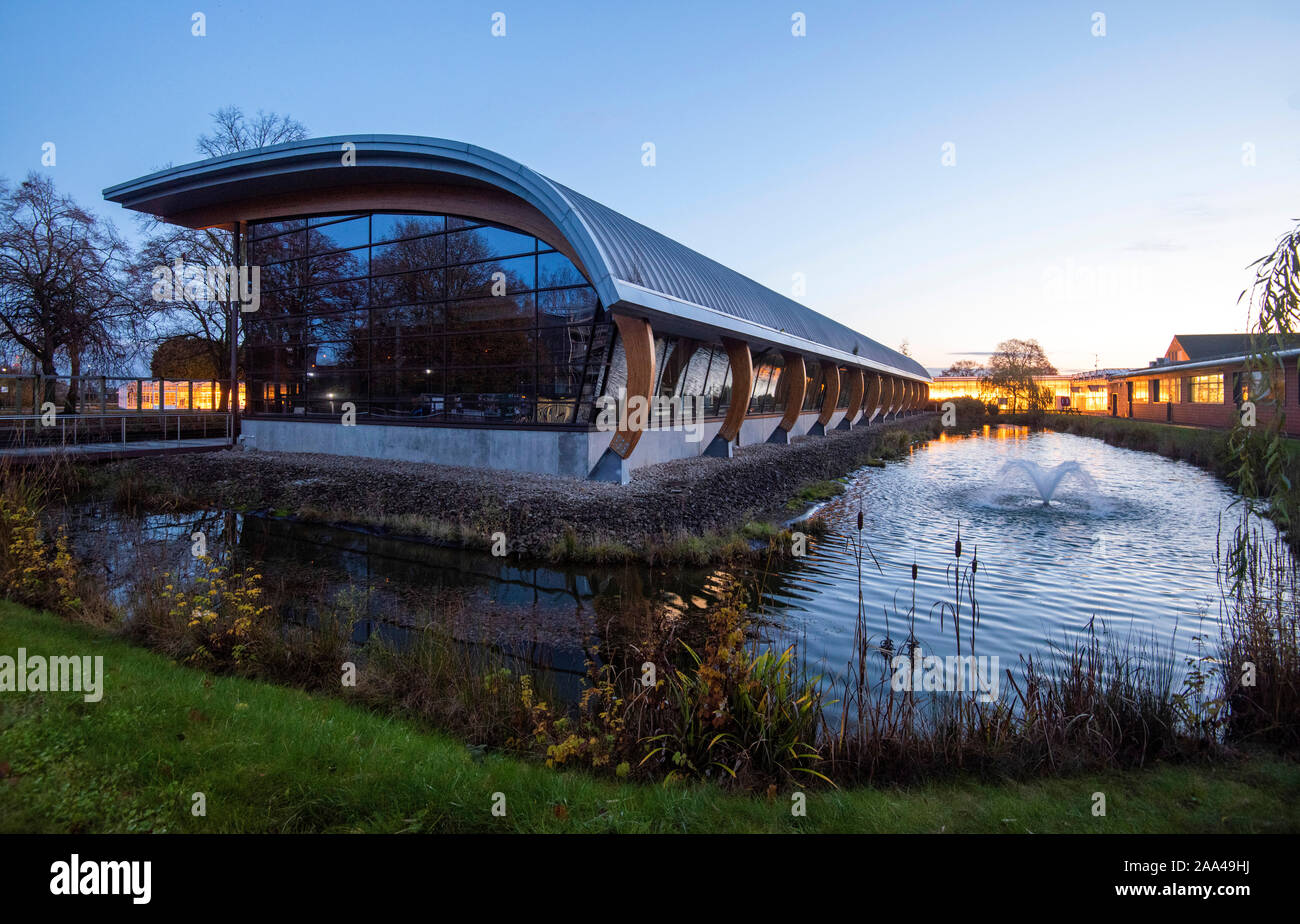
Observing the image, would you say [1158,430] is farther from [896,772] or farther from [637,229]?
[896,772]

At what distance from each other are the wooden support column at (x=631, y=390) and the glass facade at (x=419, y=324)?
1.13m

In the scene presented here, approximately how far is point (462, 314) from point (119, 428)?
16.7 meters

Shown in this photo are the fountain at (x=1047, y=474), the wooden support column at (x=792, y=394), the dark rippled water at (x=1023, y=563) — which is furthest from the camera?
the wooden support column at (x=792, y=394)

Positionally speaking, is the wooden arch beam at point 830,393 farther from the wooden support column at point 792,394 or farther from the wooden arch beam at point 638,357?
the wooden arch beam at point 638,357

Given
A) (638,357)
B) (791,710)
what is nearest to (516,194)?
(638,357)

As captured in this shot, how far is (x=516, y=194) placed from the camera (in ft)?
53.6

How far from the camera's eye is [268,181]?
827 inches

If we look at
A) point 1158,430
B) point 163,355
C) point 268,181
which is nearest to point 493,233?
point 268,181

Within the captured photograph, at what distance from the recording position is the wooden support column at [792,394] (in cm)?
2830

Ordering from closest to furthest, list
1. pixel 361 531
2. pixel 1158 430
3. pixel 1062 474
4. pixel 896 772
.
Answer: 1. pixel 896 772
2. pixel 361 531
3. pixel 1062 474
4. pixel 1158 430

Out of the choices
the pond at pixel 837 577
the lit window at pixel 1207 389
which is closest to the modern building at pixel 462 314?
the pond at pixel 837 577

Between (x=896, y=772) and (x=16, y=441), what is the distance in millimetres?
26810

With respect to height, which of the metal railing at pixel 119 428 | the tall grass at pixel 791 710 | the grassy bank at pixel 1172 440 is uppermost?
the metal railing at pixel 119 428

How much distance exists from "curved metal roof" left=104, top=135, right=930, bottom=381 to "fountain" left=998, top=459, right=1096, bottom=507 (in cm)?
867
